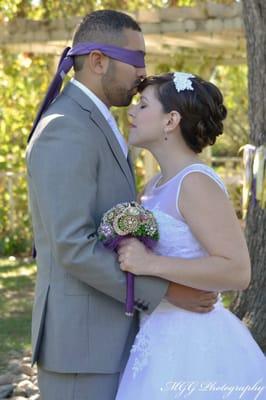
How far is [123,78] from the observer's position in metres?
2.90

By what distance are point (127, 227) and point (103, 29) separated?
695 millimetres

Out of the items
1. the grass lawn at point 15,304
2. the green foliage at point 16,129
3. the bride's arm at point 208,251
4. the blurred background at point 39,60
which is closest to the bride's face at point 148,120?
the bride's arm at point 208,251

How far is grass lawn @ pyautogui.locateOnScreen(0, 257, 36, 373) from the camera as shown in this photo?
22.0ft

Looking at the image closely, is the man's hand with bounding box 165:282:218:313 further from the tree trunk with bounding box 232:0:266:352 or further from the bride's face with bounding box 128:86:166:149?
the tree trunk with bounding box 232:0:266:352

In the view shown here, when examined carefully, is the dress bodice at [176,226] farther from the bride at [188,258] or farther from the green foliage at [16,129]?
the green foliage at [16,129]

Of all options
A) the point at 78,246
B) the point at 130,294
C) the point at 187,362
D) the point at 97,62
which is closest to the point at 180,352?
the point at 187,362

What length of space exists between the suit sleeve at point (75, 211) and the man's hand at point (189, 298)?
0.05 meters

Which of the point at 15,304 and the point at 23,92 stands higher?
the point at 23,92

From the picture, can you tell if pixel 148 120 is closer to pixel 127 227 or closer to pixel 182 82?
pixel 182 82

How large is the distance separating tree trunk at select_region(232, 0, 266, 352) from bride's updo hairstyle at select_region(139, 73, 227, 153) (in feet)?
8.67

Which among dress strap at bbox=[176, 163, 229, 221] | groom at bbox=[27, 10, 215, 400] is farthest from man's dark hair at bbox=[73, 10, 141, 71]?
dress strap at bbox=[176, 163, 229, 221]

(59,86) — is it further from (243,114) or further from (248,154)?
(243,114)

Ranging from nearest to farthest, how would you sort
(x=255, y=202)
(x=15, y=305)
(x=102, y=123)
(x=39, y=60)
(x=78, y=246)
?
(x=78, y=246), (x=102, y=123), (x=255, y=202), (x=15, y=305), (x=39, y=60)

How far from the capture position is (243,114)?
17.2m
